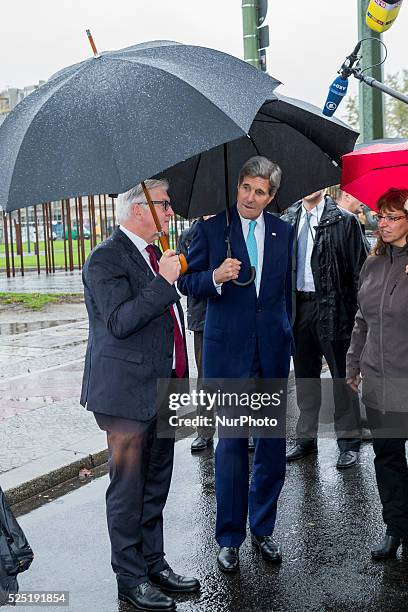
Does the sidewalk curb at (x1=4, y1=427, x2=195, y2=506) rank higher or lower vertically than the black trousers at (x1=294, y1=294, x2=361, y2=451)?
lower

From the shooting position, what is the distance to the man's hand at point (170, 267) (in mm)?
3535

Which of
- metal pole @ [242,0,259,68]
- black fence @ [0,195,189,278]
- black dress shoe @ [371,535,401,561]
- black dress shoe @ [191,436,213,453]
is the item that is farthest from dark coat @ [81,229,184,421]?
metal pole @ [242,0,259,68]

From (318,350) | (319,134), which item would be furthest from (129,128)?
(318,350)

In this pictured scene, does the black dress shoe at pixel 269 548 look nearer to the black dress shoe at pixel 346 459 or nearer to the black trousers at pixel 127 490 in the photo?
the black trousers at pixel 127 490

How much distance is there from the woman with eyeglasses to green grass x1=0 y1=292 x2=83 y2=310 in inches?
433

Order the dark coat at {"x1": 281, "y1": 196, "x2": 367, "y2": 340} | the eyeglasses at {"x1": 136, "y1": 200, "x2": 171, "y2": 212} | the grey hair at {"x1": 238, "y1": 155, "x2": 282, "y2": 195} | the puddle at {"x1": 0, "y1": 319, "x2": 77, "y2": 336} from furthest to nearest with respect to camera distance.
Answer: the puddle at {"x1": 0, "y1": 319, "x2": 77, "y2": 336} < the dark coat at {"x1": 281, "y1": 196, "x2": 367, "y2": 340} < the grey hair at {"x1": 238, "y1": 155, "x2": 282, "y2": 195} < the eyeglasses at {"x1": 136, "y1": 200, "x2": 171, "y2": 212}

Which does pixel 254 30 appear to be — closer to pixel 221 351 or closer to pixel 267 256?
pixel 267 256

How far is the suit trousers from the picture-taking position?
4.23m

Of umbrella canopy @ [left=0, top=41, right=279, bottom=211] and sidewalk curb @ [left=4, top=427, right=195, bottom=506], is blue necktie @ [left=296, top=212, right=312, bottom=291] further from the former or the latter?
umbrella canopy @ [left=0, top=41, right=279, bottom=211]

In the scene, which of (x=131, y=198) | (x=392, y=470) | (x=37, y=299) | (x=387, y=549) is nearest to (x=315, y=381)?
(x=392, y=470)

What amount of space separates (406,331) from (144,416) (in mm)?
1438

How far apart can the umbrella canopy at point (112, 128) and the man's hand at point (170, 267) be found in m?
0.48

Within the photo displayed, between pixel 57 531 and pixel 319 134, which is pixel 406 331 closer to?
pixel 319 134

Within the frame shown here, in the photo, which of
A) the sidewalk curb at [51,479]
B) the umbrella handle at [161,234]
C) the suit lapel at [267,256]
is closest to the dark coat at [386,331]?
the suit lapel at [267,256]
